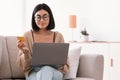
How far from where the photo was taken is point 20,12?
15.9 feet

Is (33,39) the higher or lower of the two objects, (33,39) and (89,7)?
the lower

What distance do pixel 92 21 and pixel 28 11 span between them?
4.49 ft

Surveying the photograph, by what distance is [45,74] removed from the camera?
1.98 meters

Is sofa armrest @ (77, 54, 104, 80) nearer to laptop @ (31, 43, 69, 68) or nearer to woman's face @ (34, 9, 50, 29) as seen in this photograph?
laptop @ (31, 43, 69, 68)

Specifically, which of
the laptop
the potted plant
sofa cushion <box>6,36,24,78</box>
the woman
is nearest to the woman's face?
the woman

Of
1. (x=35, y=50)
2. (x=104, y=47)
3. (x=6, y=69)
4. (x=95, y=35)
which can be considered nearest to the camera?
(x=35, y=50)

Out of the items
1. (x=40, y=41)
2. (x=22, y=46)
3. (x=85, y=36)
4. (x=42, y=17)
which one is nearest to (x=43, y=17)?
(x=42, y=17)

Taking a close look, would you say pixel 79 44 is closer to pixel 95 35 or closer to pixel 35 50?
pixel 95 35

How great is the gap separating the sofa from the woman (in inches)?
7.5

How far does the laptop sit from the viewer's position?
197 cm

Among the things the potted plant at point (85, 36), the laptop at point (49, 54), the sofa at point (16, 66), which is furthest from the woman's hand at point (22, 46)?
the potted plant at point (85, 36)

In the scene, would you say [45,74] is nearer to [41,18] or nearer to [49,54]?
[49,54]

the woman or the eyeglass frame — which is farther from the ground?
the eyeglass frame

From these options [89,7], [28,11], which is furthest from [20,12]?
[89,7]
